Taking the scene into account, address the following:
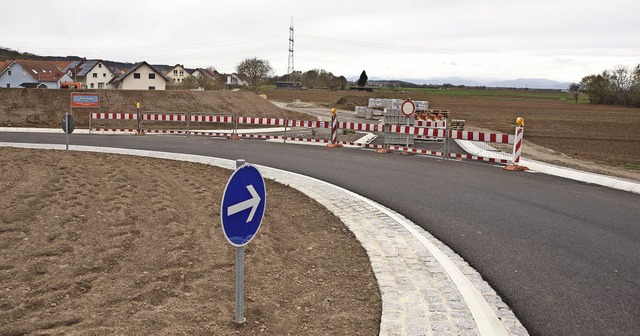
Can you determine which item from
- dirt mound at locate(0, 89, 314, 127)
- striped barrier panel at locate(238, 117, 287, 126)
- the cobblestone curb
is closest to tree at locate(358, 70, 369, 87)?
dirt mound at locate(0, 89, 314, 127)

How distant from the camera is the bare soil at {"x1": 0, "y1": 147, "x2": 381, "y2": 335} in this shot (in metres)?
4.25

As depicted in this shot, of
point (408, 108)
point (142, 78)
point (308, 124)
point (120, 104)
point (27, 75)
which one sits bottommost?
point (308, 124)

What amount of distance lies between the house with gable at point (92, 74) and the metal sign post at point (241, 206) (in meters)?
85.7

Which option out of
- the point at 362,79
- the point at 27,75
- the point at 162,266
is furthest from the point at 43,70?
the point at 162,266

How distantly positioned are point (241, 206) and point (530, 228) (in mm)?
5460

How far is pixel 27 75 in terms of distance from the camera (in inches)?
3031

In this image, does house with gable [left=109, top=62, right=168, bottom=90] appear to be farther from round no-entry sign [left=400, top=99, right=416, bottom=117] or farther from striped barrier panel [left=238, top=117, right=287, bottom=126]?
round no-entry sign [left=400, top=99, right=416, bottom=117]

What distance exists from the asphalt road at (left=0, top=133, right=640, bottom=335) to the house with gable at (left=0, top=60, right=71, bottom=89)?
75752 millimetres

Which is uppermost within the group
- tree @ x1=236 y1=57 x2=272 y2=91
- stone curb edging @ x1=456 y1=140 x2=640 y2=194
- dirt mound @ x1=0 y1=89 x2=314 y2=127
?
tree @ x1=236 y1=57 x2=272 y2=91

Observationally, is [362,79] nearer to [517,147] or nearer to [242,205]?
[517,147]

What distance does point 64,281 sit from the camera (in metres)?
5.11

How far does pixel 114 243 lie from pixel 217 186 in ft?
13.1

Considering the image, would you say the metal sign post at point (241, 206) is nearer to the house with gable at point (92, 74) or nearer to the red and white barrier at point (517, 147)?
the red and white barrier at point (517, 147)

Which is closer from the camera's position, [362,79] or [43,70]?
[43,70]
